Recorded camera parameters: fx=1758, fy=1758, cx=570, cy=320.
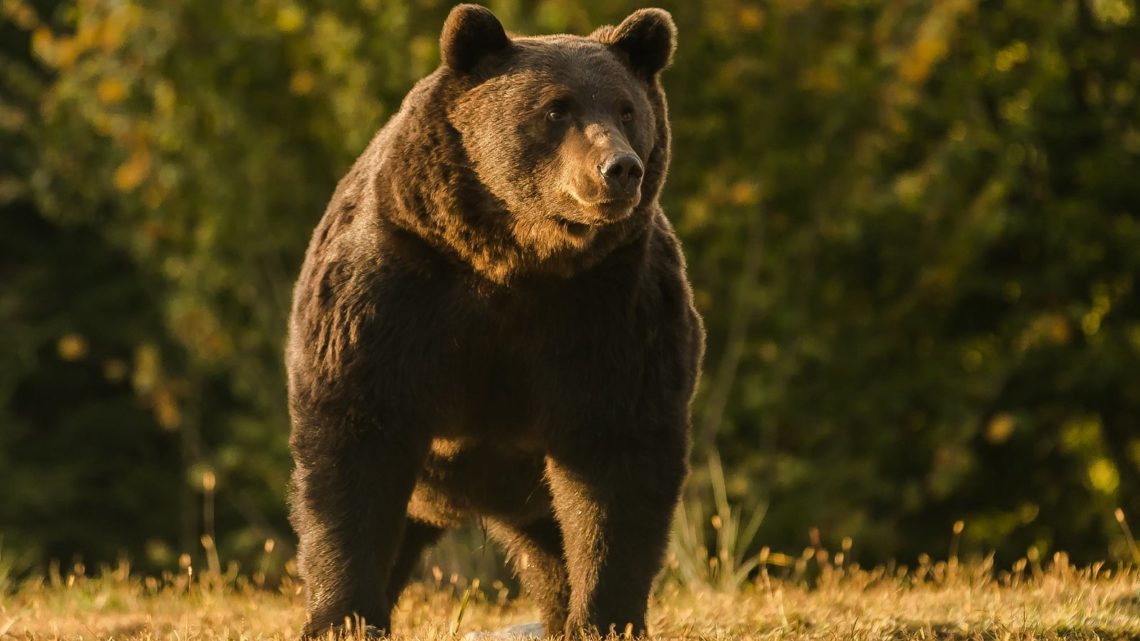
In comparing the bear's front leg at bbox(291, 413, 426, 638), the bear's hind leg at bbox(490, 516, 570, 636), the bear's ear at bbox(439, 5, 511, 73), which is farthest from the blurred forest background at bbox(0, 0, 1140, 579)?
the bear's front leg at bbox(291, 413, 426, 638)

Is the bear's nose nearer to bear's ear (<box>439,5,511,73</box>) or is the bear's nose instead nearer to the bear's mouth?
the bear's mouth

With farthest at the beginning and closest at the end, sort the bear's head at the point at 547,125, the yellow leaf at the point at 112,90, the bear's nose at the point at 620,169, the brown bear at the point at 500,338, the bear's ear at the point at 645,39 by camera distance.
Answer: the yellow leaf at the point at 112,90 → the bear's ear at the point at 645,39 → the brown bear at the point at 500,338 → the bear's head at the point at 547,125 → the bear's nose at the point at 620,169

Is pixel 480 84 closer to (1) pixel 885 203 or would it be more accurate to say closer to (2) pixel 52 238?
(1) pixel 885 203

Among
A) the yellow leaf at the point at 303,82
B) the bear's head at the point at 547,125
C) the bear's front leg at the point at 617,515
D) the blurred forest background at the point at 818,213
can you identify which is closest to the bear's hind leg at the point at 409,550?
the bear's front leg at the point at 617,515

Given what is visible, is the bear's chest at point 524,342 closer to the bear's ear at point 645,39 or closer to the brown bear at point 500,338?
the brown bear at point 500,338

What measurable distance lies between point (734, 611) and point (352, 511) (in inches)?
68.0

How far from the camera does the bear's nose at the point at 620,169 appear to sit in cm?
508

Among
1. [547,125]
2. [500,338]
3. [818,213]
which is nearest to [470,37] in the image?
[547,125]

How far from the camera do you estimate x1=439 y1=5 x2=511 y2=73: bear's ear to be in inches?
217

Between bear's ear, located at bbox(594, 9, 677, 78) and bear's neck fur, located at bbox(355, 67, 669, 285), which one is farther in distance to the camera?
bear's ear, located at bbox(594, 9, 677, 78)

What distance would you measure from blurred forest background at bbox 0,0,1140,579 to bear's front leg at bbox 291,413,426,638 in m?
7.83

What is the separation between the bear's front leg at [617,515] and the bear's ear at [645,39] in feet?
3.98

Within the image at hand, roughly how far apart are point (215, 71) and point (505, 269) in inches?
Result: 394

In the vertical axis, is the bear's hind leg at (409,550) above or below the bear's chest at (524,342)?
below
